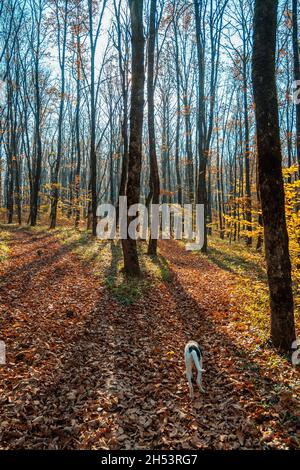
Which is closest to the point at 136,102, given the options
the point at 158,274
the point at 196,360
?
the point at 158,274

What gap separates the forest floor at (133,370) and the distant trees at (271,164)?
1.07 metres

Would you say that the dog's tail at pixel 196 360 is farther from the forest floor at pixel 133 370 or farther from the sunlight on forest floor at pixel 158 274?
the sunlight on forest floor at pixel 158 274

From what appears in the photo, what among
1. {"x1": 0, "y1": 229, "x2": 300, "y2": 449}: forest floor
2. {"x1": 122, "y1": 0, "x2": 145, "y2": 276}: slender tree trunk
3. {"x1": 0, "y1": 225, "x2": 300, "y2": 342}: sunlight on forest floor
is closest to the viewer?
{"x1": 0, "y1": 229, "x2": 300, "y2": 449}: forest floor

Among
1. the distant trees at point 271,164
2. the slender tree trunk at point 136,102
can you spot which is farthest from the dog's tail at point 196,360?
the slender tree trunk at point 136,102

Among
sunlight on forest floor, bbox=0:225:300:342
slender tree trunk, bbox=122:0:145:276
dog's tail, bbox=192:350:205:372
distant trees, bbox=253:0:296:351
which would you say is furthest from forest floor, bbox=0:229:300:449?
slender tree trunk, bbox=122:0:145:276

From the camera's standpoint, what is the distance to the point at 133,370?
16.3 ft

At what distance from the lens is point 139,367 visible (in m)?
5.08

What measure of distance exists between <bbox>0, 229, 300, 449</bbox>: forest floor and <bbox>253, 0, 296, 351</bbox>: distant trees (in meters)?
1.07

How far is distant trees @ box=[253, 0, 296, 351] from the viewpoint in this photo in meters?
5.02

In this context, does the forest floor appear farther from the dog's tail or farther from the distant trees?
the distant trees

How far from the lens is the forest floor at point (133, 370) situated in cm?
354

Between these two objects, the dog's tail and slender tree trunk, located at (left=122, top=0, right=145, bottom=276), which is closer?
the dog's tail

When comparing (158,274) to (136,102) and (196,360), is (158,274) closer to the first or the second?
(136,102)

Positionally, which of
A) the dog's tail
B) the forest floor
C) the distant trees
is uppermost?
the distant trees
